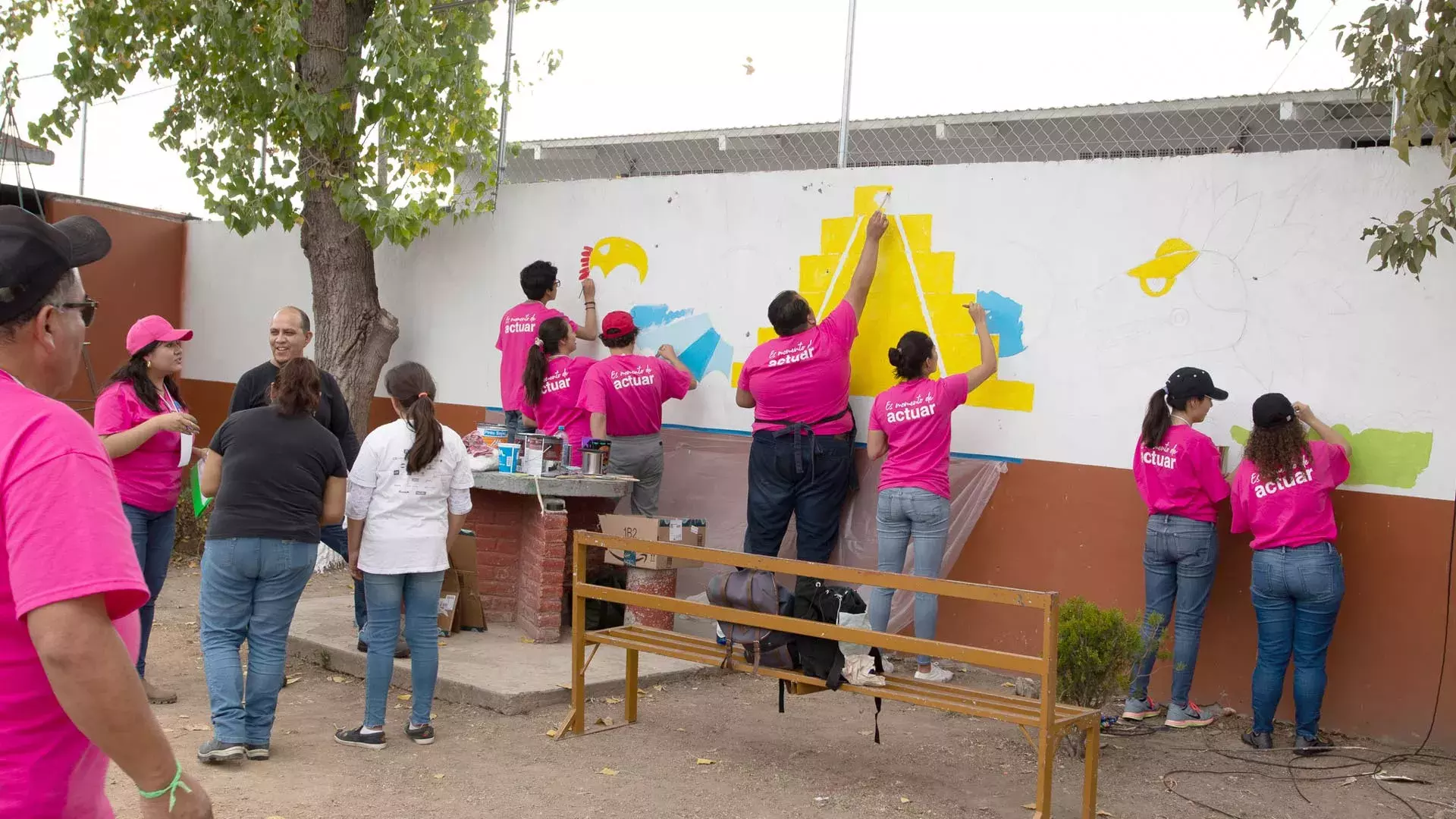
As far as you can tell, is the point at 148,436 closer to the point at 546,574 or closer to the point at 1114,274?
the point at 546,574

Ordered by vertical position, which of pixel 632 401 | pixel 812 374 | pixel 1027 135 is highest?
pixel 1027 135

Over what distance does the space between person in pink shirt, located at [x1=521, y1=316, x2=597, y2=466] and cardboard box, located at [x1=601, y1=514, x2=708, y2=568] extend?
2.85 feet

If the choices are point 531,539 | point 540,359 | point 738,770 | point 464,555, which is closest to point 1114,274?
point 738,770

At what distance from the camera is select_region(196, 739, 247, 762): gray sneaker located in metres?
5.26

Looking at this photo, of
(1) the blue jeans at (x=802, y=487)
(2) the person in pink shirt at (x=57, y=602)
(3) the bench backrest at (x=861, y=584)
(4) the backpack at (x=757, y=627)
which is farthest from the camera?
(1) the blue jeans at (x=802, y=487)

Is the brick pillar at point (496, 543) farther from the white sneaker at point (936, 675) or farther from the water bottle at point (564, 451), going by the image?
the white sneaker at point (936, 675)

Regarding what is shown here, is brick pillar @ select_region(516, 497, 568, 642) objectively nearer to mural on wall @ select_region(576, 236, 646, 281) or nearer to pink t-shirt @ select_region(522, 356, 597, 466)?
→ pink t-shirt @ select_region(522, 356, 597, 466)

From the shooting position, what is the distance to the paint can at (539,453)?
775 centimetres

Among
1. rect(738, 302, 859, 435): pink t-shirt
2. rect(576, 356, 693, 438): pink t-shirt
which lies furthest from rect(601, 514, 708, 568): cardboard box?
rect(738, 302, 859, 435): pink t-shirt

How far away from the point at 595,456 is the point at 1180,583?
364 cm

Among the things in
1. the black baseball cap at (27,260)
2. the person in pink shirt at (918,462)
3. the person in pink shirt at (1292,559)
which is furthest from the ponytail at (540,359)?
the black baseball cap at (27,260)

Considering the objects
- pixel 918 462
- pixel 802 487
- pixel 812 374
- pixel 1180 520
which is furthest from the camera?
pixel 802 487

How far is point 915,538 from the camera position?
6.95m

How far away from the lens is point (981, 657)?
465 cm
